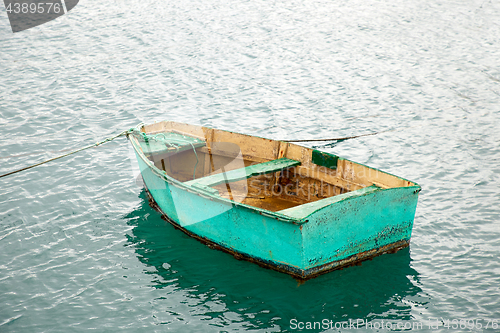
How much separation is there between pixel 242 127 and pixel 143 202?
5405 millimetres

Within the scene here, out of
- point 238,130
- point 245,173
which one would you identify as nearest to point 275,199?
point 245,173

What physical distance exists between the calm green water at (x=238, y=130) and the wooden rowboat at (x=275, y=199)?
51 cm

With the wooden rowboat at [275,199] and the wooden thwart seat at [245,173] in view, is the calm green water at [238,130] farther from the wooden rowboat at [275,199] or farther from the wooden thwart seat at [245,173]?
the wooden thwart seat at [245,173]

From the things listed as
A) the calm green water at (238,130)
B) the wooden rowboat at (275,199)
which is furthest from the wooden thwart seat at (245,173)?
the calm green water at (238,130)

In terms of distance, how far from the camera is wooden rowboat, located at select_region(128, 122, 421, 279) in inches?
315

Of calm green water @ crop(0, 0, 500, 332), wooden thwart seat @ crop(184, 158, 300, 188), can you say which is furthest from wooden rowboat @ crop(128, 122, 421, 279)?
calm green water @ crop(0, 0, 500, 332)

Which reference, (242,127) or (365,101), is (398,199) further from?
(365,101)

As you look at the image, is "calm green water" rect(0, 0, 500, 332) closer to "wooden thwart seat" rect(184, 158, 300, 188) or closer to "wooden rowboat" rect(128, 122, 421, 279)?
"wooden rowboat" rect(128, 122, 421, 279)

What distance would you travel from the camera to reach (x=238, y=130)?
15.5 meters

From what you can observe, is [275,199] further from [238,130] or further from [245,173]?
[238,130]

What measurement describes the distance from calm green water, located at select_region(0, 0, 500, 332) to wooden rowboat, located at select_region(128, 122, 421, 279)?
512mm

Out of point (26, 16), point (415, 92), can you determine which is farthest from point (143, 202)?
point (26, 16)

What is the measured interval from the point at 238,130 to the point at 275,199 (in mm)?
5377

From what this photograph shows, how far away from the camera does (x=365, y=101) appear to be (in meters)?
17.6
